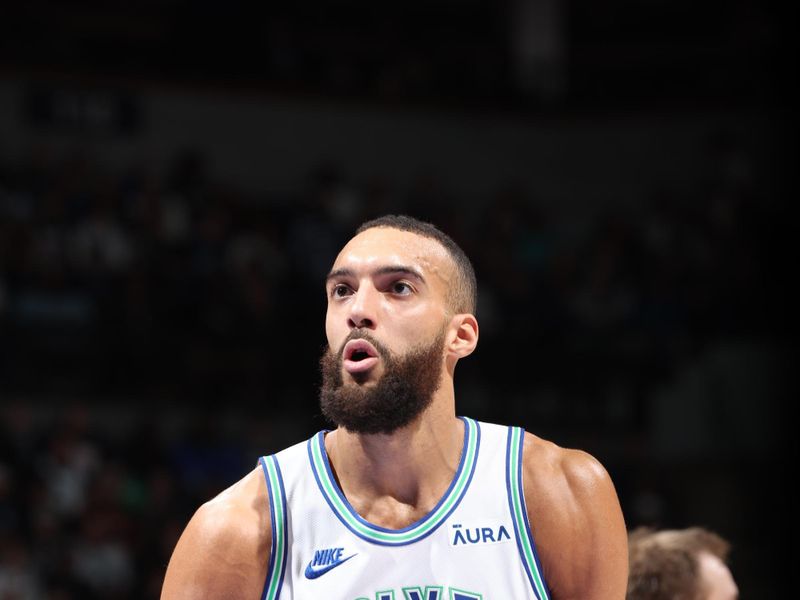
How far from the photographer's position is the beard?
3105 millimetres

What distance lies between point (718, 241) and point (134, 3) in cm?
720

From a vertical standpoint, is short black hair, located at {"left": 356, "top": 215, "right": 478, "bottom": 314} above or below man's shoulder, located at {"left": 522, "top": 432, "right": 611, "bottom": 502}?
above

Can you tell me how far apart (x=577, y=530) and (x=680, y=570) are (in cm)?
96

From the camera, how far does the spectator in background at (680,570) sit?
3.95 metres

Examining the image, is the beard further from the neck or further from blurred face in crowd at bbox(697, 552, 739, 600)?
blurred face in crowd at bbox(697, 552, 739, 600)

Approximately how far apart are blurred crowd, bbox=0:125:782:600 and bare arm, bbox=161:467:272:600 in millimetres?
5712

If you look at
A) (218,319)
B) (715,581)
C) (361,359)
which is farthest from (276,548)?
(218,319)

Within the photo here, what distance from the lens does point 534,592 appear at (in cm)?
311

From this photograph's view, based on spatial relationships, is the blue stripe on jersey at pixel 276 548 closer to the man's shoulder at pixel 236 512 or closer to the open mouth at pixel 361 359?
the man's shoulder at pixel 236 512

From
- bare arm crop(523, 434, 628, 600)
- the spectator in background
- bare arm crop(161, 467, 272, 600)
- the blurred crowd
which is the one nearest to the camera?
bare arm crop(161, 467, 272, 600)

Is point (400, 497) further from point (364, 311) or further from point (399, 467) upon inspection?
point (364, 311)

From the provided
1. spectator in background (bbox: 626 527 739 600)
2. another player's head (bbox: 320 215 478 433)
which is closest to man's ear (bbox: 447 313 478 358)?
another player's head (bbox: 320 215 478 433)

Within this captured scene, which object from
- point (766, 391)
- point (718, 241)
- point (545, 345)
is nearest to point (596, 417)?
point (545, 345)

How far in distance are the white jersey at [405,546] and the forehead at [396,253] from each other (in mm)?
549
